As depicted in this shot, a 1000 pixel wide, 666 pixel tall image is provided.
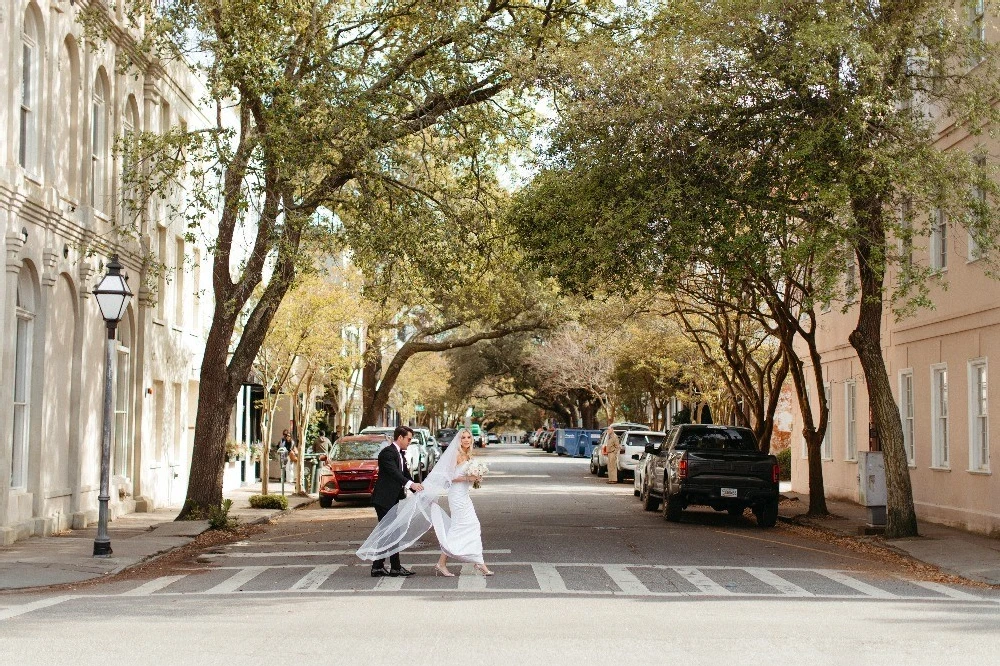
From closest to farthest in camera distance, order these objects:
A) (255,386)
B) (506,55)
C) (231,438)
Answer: (506,55)
(231,438)
(255,386)

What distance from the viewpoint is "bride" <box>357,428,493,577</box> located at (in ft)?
46.6

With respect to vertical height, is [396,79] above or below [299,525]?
above

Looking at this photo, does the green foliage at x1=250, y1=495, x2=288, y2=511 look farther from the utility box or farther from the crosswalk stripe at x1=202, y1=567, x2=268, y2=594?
the utility box

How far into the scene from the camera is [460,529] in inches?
565

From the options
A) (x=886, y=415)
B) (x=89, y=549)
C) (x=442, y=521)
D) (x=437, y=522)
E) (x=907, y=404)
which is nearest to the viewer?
(x=437, y=522)

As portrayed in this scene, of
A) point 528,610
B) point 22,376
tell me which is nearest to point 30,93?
point 22,376

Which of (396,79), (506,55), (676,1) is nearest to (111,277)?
(396,79)

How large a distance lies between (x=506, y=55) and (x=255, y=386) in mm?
24885

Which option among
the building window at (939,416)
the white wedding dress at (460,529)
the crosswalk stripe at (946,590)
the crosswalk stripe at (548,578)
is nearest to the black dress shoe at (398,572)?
the white wedding dress at (460,529)

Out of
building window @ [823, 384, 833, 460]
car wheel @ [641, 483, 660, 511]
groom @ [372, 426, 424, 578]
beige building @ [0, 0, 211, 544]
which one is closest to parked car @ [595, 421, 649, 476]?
building window @ [823, 384, 833, 460]

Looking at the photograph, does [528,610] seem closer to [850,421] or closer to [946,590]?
[946,590]

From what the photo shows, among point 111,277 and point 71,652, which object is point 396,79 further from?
point 71,652

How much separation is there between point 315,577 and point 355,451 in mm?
15825

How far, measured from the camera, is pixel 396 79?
20.5 metres
